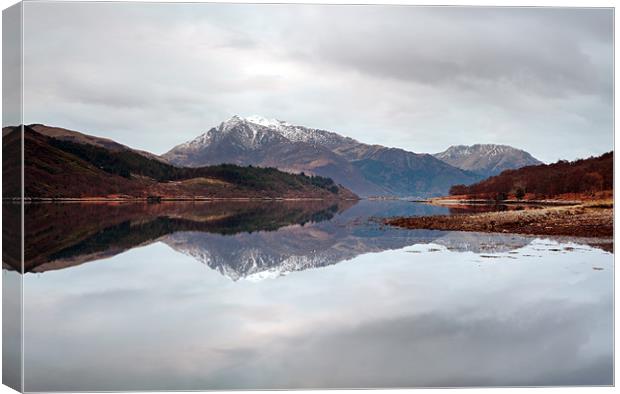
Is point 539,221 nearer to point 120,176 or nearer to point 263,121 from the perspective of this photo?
point 263,121

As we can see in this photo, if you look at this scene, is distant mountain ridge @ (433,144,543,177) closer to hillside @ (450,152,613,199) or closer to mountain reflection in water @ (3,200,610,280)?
hillside @ (450,152,613,199)

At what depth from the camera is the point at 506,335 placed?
8289 millimetres

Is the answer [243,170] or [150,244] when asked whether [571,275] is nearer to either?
[243,170]

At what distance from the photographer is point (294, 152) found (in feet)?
39.6

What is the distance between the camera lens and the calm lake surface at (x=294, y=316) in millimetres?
7621

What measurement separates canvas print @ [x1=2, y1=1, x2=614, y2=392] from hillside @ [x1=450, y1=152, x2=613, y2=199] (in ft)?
0.15

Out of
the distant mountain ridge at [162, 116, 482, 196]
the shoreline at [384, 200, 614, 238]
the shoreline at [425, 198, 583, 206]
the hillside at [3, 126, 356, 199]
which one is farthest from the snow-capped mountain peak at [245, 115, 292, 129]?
the shoreline at [384, 200, 614, 238]

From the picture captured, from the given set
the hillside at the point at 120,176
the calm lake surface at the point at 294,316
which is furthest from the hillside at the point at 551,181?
the hillside at the point at 120,176

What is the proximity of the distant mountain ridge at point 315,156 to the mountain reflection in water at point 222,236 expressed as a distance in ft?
4.37

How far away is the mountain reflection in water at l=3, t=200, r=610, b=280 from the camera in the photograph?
30.9 feet

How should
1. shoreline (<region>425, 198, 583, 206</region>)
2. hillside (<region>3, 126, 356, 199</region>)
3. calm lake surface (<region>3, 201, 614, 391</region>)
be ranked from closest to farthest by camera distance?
1. calm lake surface (<region>3, 201, 614, 391</region>)
2. hillside (<region>3, 126, 356, 199</region>)
3. shoreline (<region>425, 198, 583, 206</region>)

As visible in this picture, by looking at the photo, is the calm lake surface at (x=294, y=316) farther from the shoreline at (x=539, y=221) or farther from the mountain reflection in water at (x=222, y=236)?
the shoreline at (x=539, y=221)

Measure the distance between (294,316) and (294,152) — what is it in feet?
14.7

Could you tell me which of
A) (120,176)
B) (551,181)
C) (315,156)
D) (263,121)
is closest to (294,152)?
(315,156)
